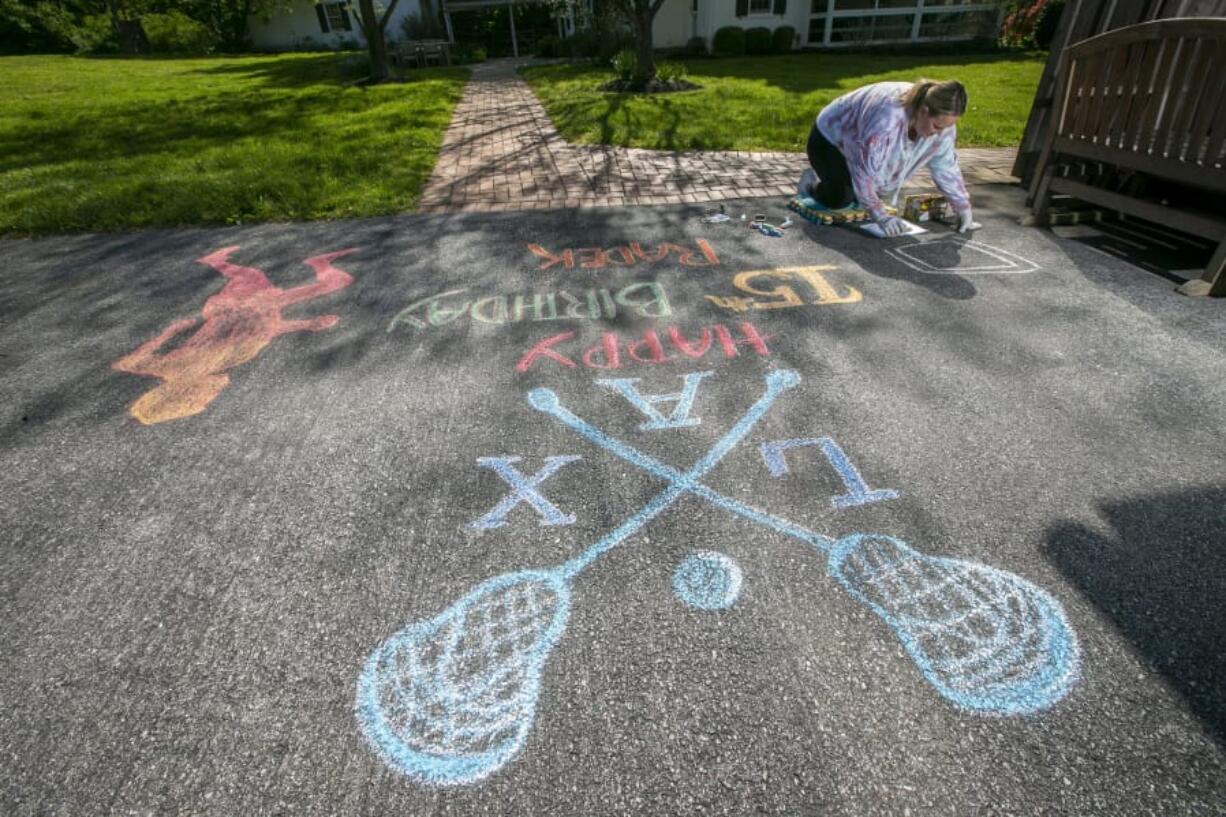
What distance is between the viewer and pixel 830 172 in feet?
17.6

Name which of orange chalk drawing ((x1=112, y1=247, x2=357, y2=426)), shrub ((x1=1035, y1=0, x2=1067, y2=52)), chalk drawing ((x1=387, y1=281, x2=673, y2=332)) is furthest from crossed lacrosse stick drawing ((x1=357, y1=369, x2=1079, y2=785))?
shrub ((x1=1035, y1=0, x2=1067, y2=52))

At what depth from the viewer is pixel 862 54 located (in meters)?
20.3

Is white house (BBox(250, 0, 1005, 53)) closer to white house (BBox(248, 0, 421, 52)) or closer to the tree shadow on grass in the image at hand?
white house (BBox(248, 0, 421, 52))

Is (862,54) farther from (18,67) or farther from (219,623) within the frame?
(18,67)

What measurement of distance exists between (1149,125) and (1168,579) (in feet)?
13.2

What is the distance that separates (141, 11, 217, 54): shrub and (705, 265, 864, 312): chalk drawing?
1453 inches

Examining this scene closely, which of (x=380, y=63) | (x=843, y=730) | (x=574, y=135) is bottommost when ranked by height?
(x=843, y=730)

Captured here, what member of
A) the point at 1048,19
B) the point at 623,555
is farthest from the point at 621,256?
the point at 1048,19

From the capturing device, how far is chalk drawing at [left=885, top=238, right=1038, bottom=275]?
432 cm

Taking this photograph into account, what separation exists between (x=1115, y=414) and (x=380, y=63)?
57.8ft

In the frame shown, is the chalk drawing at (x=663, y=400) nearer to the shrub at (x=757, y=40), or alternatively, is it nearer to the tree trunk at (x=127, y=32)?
the shrub at (x=757, y=40)

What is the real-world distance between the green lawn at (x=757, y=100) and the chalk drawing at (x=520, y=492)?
6.74 meters

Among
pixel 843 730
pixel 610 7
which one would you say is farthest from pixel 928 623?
pixel 610 7

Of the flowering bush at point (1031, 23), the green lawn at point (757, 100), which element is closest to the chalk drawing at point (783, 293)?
the green lawn at point (757, 100)
